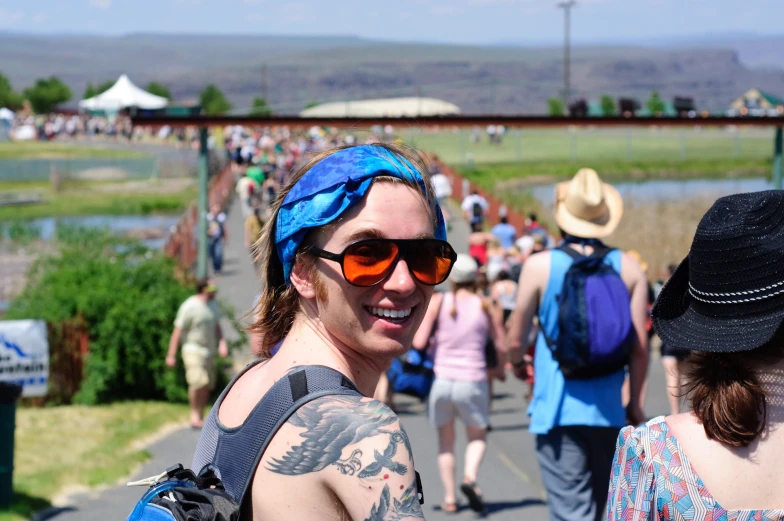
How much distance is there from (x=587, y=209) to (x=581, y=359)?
2.72ft

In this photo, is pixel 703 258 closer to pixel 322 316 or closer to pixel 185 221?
pixel 322 316

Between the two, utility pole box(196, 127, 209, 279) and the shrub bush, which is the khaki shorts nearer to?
the shrub bush

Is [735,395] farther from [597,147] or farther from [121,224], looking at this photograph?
[597,147]

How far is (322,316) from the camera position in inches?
88.4

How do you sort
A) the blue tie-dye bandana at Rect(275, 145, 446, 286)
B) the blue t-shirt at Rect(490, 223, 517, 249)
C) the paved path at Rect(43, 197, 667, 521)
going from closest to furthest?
the blue tie-dye bandana at Rect(275, 145, 446, 286) → the paved path at Rect(43, 197, 667, 521) → the blue t-shirt at Rect(490, 223, 517, 249)

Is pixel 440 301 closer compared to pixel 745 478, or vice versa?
pixel 745 478

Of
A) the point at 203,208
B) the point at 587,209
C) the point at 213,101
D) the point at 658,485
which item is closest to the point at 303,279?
the point at 658,485

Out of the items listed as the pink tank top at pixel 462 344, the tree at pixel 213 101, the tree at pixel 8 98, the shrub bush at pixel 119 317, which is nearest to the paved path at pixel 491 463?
the pink tank top at pixel 462 344

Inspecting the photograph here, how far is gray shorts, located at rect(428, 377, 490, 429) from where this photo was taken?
23.4 ft

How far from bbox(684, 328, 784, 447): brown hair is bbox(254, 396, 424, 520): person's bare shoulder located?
2.41ft

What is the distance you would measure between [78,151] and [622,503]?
68.6 metres

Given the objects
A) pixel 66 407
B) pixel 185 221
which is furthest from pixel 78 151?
pixel 66 407

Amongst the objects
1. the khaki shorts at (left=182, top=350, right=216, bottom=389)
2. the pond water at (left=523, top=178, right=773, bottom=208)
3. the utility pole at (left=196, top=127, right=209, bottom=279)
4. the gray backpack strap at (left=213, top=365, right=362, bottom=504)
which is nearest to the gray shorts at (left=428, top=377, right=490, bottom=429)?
the khaki shorts at (left=182, top=350, right=216, bottom=389)

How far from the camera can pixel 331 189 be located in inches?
86.5
